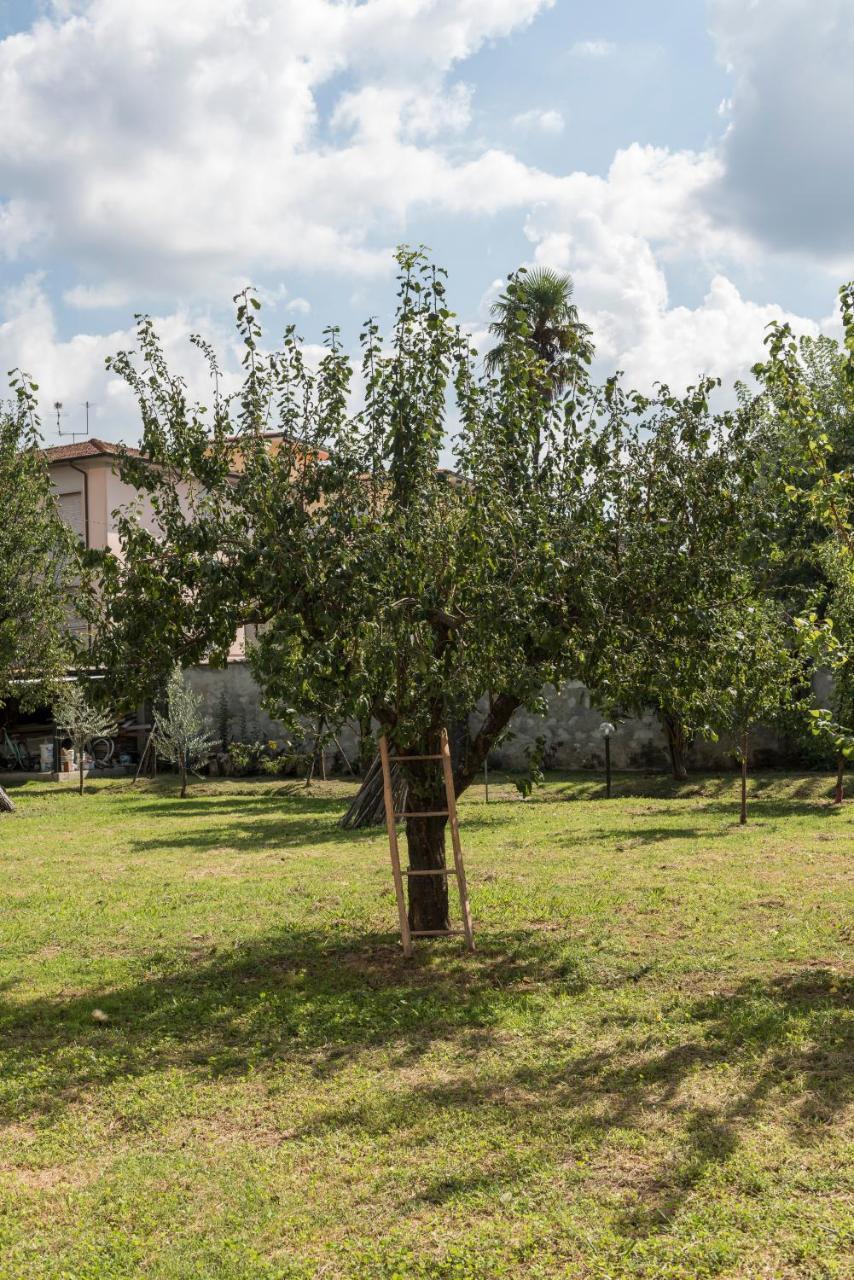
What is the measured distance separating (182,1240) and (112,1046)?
2.94 metres

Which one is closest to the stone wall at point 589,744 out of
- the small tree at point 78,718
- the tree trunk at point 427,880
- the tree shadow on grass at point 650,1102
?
the small tree at point 78,718

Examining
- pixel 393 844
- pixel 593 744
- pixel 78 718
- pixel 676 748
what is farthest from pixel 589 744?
pixel 393 844

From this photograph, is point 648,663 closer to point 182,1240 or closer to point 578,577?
point 578,577

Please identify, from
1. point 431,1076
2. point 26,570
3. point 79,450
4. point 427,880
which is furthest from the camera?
point 79,450

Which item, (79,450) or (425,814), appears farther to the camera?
(79,450)

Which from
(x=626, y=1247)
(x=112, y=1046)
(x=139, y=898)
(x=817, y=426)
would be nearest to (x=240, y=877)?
(x=139, y=898)

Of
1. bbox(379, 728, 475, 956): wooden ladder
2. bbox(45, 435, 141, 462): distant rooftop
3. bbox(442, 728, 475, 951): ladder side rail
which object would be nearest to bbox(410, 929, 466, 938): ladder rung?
bbox(379, 728, 475, 956): wooden ladder

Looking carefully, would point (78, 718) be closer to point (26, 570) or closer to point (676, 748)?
point (26, 570)

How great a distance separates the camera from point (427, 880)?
10.1 meters

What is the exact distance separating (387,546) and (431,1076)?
11.8ft

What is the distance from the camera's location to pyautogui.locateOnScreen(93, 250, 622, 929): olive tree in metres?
8.16

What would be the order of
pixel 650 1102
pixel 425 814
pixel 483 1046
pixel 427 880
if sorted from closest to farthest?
pixel 650 1102
pixel 483 1046
pixel 425 814
pixel 427 880

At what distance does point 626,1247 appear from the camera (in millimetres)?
A: 4598

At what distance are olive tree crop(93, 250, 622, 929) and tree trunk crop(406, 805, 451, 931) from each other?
356 millimetres
